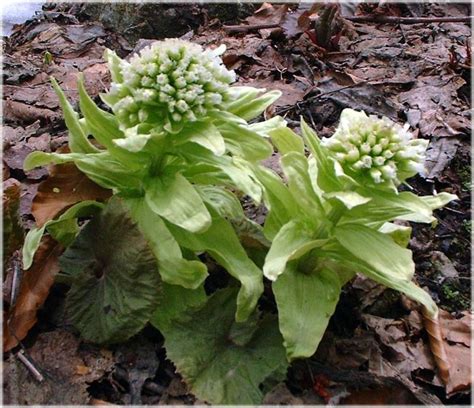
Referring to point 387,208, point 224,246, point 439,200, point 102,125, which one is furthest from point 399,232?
point 102,125

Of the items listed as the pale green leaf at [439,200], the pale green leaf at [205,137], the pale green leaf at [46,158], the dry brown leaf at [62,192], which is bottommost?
the pale green leaf at [439,200]

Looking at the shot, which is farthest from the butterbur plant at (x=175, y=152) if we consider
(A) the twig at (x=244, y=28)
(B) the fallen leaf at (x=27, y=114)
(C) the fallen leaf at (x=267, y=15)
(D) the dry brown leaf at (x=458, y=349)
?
(C) the fallen leaf at (x=267, y=15)

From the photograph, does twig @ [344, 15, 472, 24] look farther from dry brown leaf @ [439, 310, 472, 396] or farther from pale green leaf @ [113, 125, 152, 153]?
pale green leaf @ [113, 125, 152, 153]

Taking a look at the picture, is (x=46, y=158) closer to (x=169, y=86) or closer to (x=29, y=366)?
(x=169, y=86)

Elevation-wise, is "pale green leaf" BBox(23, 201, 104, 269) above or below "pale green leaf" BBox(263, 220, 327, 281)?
above

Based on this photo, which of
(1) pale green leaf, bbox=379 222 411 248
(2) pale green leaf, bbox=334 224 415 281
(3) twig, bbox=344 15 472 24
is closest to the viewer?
(2) pale green leaf, bbox=334 224 415 281

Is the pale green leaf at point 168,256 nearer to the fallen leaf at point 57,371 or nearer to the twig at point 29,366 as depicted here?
the fallen leaf at point 57,371

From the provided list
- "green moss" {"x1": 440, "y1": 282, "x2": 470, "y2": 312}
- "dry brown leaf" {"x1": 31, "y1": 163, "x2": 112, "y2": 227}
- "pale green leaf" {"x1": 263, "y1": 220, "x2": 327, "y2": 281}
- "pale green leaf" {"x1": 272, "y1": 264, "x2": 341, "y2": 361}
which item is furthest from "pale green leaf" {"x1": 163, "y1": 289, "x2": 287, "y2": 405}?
"green moss" {"x1": 440, "y1": 282, "x2": 470, "y2": 312}
